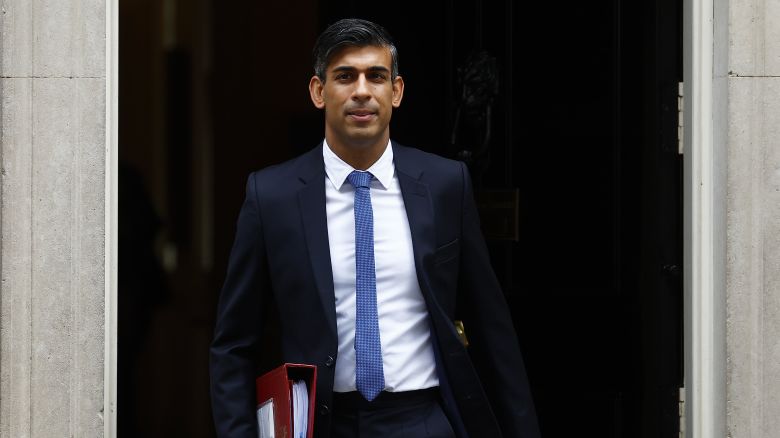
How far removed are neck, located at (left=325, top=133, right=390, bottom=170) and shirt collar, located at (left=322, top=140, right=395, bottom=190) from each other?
0.01 meters

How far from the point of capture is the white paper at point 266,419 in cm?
290

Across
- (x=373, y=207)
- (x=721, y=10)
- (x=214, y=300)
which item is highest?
(x=721, y=10)

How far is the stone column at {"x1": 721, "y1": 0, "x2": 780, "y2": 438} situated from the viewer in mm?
3723

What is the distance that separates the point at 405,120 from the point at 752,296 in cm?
227

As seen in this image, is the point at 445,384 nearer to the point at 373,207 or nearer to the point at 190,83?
the point at 373,207

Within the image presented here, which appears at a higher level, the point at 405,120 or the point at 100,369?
the point at 405,120

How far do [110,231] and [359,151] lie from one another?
1.03m

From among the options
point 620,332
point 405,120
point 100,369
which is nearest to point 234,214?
point 405,120

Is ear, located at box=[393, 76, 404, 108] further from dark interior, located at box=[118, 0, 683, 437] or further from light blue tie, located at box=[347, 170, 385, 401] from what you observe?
dark interior, located at box=[118, 0, 683, 437]

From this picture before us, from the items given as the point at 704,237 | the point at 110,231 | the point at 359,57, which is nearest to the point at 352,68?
the point at 359,57

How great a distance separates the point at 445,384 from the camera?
306cm

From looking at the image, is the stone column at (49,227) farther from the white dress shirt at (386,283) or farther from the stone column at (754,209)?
the stone column at (754,209)

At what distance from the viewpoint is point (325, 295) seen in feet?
9.68

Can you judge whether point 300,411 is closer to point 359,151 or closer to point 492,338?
point 492,338
